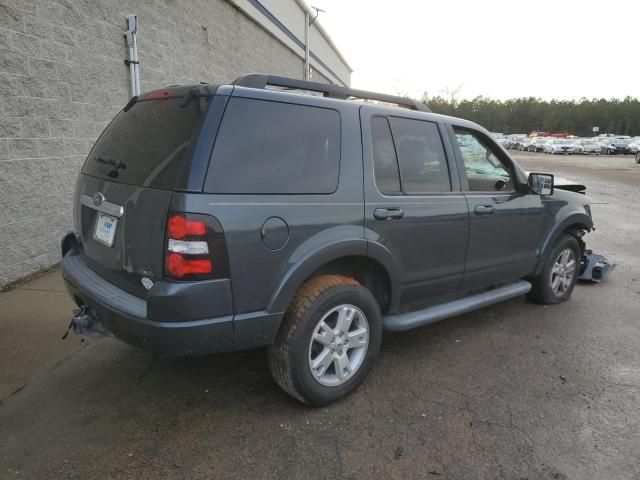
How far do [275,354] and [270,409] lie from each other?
1.34 ft

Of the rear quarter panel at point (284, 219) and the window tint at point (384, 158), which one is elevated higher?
the window tint at point (384, 158)

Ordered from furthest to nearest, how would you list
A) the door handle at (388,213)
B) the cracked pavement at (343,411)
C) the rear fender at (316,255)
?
the door handle at (388,213)
the rear fender at (316,255)
the cracked pavement at (343,411)

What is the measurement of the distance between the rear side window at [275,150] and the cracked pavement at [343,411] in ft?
4.50

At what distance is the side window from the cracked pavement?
126 cm

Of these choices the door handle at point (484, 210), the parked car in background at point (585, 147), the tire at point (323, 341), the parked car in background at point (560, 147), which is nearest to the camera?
the tire at point (323, 341)

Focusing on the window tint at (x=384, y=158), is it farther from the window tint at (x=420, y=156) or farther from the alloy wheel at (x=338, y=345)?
the alloy wheel at (x=338, y=345)

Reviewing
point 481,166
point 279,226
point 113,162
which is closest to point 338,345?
point 279,226

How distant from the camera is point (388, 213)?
326 centimetres

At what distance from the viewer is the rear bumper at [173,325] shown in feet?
8.17

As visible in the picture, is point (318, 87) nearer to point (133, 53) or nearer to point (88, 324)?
point (88, 324)

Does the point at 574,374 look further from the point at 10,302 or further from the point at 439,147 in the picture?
the point at 10,302

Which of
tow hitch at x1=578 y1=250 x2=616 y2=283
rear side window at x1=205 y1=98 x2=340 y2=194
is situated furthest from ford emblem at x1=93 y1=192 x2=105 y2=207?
tow hitch at x1=578 y1=250 x2=616 y2=283

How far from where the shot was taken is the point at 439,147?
3.78 meters

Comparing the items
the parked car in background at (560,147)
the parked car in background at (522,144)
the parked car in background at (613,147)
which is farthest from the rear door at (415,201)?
the parked car in background at (522,144)
